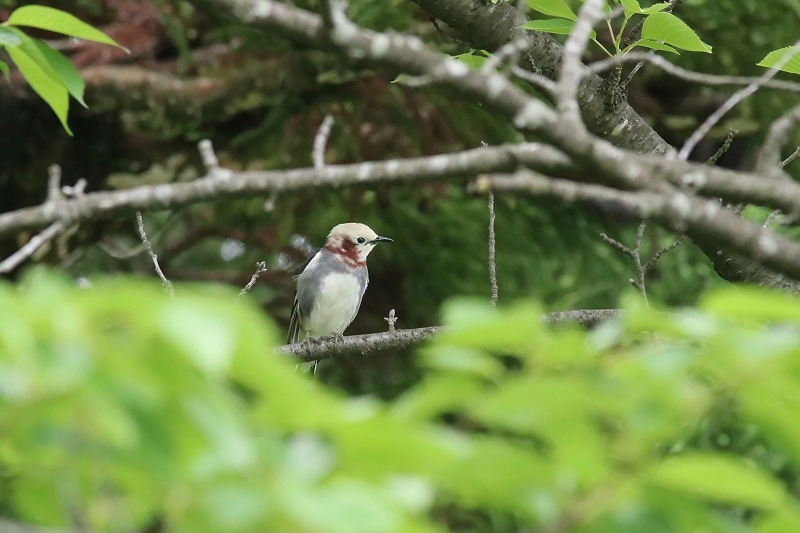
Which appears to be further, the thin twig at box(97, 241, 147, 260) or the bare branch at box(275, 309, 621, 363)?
the bare branch at box(275, 309, 621, 363)

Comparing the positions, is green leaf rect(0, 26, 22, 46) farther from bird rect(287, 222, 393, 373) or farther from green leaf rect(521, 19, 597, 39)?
bird rect(287, 222, 393, 373)

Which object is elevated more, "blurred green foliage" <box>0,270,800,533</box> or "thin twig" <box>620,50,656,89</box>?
"blurred green foliage" <box>0,270,800,533</box>

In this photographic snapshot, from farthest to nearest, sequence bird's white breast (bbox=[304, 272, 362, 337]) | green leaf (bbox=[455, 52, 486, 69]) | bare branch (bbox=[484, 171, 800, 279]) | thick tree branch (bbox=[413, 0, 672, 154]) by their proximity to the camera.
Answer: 1. bird's white breast (bbox=[304, 272, 362, 337])
2. thick tree branch (bbox=[413, 0, 672, 154])
3. green leaf (bbox=[455, 52, 486, 69])
4. bare branch (bbox=[484, 171, 800, 279])

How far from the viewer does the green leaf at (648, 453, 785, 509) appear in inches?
35.3

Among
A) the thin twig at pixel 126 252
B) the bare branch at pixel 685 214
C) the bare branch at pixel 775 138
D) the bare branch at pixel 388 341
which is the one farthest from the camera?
the bare branch at pixel 388 341

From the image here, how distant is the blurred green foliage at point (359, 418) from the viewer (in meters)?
0.86

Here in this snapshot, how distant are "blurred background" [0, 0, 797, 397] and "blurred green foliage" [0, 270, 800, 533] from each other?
11.5 feet

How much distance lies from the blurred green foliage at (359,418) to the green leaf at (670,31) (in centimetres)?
115

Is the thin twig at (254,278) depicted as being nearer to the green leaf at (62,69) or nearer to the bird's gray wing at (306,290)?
the green leaf at (62,69)

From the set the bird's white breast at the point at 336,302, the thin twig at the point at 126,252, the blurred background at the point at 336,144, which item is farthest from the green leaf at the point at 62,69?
the bird's white breast at the point at 336,302

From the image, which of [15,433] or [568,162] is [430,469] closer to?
[15,433]

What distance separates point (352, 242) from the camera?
5020 mm

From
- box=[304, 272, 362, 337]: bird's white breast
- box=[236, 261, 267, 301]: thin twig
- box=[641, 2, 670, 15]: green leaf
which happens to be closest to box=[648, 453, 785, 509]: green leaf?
box=[641, 2, 670, 15]: green leaf

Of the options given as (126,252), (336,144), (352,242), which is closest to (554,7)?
(126,252)
